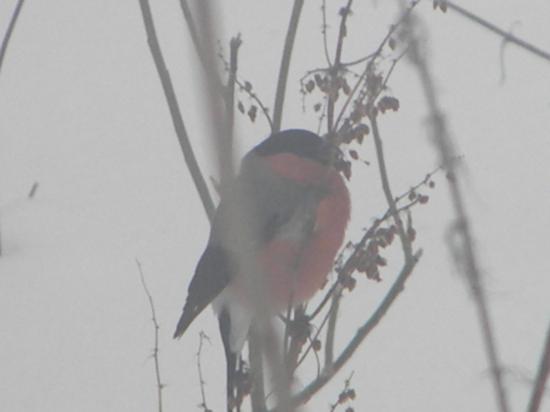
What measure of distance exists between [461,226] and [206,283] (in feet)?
6.96

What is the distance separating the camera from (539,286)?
4312mm

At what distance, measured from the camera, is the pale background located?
3.98 m

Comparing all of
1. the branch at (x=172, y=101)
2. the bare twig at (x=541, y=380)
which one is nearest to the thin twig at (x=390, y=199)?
the branch at (x=172, y=101)

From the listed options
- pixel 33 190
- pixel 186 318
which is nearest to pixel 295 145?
pixel 186 318

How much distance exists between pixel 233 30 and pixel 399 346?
2.27 meters

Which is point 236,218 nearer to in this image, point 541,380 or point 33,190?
point 541,380

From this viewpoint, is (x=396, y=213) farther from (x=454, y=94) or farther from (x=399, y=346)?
(x=454, y=94)

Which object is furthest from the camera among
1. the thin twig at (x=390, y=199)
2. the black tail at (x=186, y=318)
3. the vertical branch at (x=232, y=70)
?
the black tail at (x=186, y=318)

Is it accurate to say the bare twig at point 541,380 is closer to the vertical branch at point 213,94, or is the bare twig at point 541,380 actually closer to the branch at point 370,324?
the vertical branch at point 213,94

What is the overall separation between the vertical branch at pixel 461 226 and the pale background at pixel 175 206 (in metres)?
2.12

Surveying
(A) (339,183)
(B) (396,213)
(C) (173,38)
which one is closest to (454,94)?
(C) (173,38)

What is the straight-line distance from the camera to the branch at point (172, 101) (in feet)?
7.57

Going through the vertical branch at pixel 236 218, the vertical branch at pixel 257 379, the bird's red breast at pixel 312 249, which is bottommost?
the vertical branch at pixel 236 218

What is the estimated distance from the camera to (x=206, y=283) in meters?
3.05
